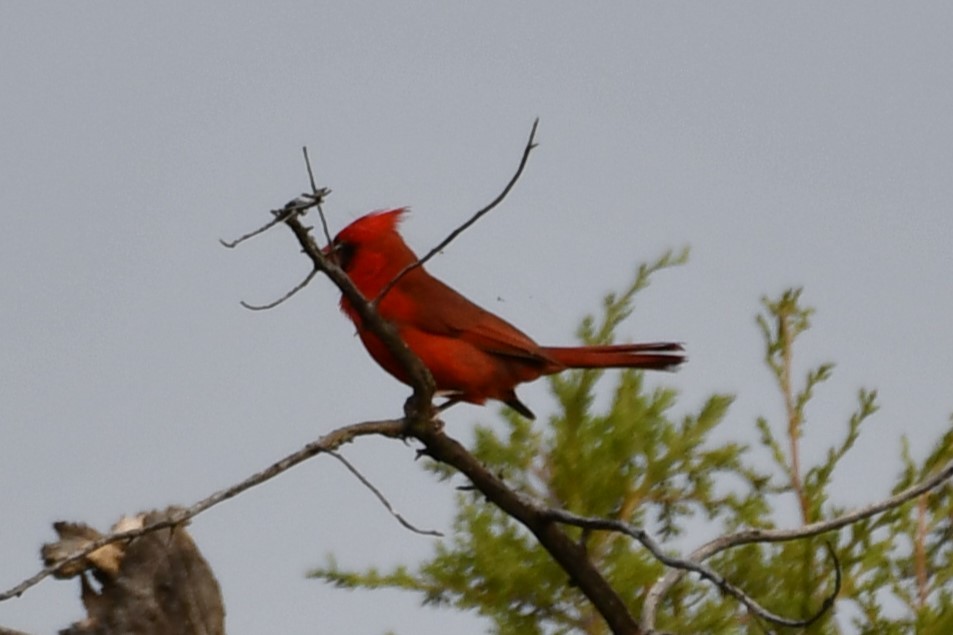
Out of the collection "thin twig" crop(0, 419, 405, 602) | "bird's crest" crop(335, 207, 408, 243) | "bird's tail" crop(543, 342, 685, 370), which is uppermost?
"bird's crest" crop(335, 207, 408, 243)

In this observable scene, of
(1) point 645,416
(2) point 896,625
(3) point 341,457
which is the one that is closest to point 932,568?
(2) point 896,625

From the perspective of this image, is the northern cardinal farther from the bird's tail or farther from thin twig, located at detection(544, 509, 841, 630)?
thin twig, located at detection(544, 509, 841, 630)

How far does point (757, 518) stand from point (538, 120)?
2505 millimetres

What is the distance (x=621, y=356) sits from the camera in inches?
166

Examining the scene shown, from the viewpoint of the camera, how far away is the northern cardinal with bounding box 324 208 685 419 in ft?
13.2

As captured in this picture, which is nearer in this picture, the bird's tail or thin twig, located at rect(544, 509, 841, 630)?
thin twig, located at rect(544, 509, 841, 630)

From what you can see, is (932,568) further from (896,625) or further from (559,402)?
(559,402)

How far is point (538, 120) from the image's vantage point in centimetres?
278

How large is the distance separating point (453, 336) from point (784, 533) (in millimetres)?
1126

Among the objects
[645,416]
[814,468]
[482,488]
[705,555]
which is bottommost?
[705,555]

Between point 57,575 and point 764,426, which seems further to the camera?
point 764,426

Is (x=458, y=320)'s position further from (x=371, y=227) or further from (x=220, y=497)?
(x=220, y=497)

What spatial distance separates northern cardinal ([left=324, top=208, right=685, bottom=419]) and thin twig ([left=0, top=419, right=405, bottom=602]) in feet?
2.44

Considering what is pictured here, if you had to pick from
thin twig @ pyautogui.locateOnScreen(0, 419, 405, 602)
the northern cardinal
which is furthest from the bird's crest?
thin twig @ pyautogui.locateOnScreen(0, 419, 405, 602)
